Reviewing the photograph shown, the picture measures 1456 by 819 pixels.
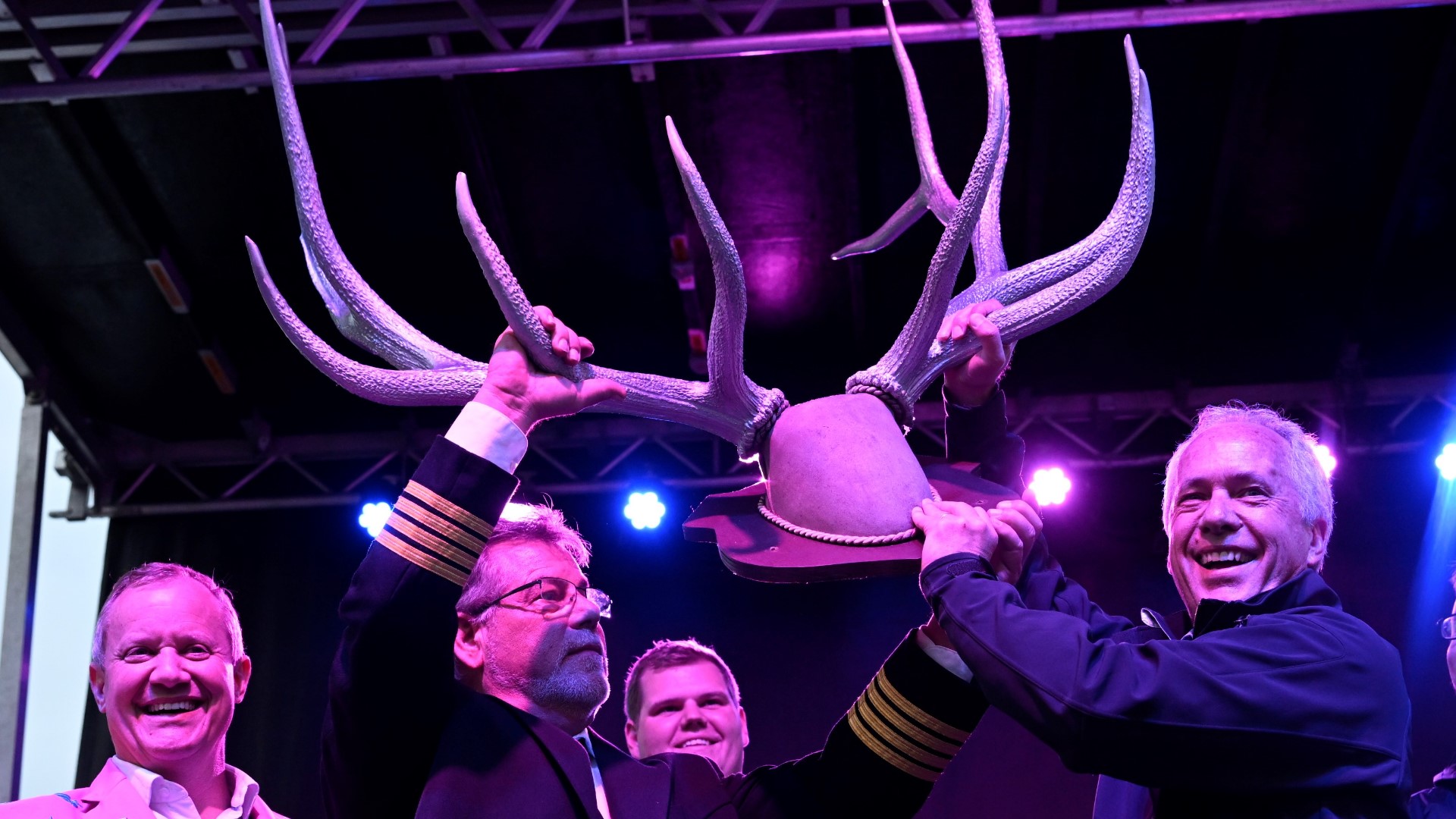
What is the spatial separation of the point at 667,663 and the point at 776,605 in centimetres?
267

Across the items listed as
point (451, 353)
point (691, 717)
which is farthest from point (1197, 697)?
point (691, 717)

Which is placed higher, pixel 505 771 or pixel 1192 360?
pixel 1192 360

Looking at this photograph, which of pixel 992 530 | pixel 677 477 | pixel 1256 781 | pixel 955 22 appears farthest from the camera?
pixel 677 477

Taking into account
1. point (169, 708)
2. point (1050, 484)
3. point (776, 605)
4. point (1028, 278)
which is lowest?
point (169, 708)

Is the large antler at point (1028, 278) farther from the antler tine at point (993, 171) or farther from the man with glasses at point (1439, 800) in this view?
the man with glasses at point (1439, 800)

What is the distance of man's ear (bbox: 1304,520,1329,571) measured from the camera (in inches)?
67.0

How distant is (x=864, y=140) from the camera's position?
5.14 m

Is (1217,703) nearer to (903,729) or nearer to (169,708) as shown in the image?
(903,729)

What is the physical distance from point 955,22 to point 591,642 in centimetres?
298

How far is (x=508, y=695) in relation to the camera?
1.86 meters

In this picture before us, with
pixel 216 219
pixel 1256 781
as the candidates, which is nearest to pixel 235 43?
pixel 216 219

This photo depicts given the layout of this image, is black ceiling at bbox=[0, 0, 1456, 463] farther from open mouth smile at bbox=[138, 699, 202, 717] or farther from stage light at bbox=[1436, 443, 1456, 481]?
open mouth smile at bbox=[138, 699, 202, 717]

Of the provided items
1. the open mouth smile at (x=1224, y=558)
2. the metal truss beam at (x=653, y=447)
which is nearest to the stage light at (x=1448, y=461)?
the metal truss beam at (x=653, y=447)

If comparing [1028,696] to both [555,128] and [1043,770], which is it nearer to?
[555,128]
